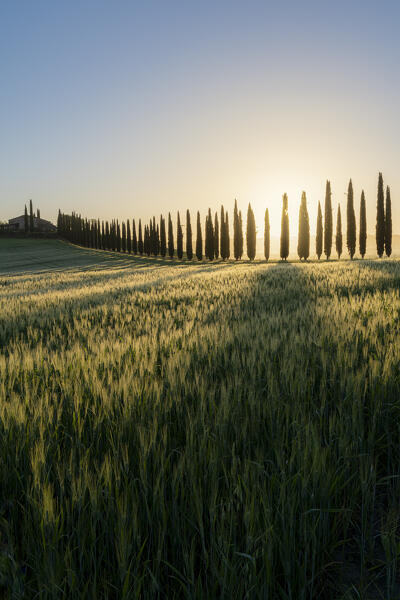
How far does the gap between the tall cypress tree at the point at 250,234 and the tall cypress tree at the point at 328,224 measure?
46.1 ft

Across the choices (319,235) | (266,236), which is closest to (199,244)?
(266,236)

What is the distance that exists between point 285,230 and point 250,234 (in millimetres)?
8888

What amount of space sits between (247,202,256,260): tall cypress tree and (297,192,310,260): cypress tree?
9.93 metres

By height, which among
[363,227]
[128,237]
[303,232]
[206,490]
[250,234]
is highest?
[128,237]

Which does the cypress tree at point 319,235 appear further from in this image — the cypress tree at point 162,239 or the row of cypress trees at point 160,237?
the cypress tree at point 162,239

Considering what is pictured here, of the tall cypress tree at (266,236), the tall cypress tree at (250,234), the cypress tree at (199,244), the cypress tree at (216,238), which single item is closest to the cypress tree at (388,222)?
the tall cypress tree at (266,236)

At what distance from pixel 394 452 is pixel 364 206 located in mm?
66259

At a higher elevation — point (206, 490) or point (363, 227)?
point (363, 227)

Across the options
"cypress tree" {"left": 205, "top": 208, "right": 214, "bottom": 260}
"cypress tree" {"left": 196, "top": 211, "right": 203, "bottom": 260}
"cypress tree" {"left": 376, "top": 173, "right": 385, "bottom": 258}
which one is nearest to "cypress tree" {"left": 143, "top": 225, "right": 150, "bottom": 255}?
"cypress tree" {"left": 196, "top": 211, "right": 203, "bottom": 260}

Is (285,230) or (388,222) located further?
(285,230)

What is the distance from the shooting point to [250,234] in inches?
2667

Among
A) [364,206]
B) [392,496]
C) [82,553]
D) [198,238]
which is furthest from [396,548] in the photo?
[198,238]

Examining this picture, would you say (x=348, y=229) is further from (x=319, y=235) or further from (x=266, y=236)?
(x=266, y=236)

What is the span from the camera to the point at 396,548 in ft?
3.12
